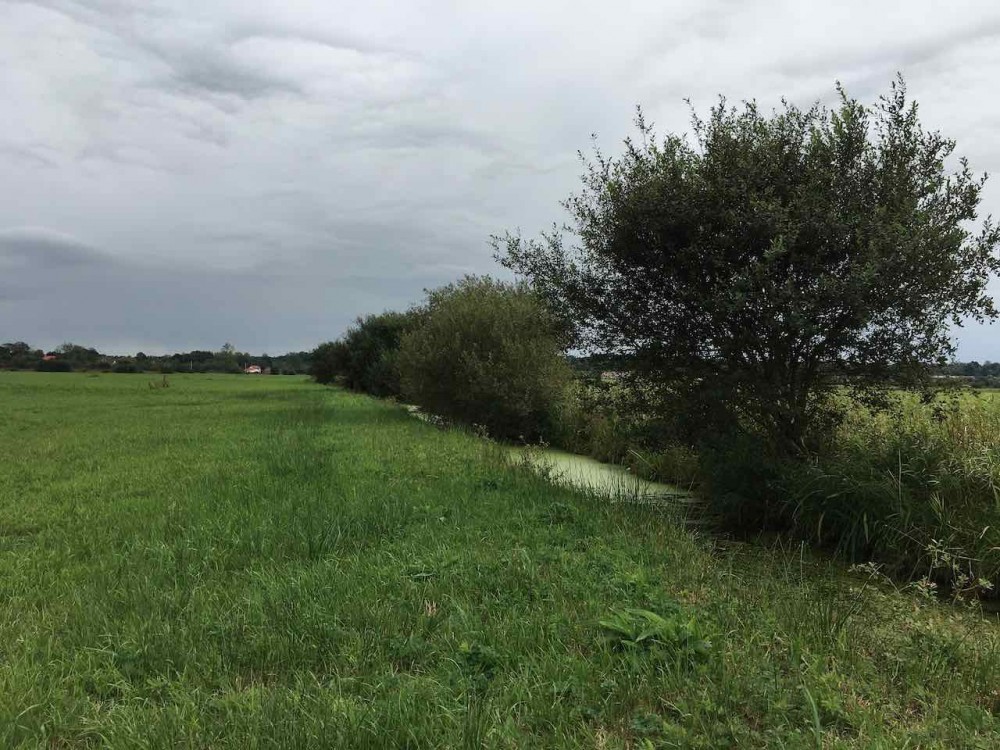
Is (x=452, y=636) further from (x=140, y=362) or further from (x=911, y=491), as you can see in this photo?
(x=140, y=362)

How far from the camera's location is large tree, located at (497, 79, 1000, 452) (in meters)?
8.10

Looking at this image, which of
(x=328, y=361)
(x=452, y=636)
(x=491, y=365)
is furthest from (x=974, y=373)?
(x=328, y=361)

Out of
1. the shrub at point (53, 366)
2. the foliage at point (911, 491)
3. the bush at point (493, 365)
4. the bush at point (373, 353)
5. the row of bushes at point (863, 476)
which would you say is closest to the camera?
the foliage at point (911, 491)

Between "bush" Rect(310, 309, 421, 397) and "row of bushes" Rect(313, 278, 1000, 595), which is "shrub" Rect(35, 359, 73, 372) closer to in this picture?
"bush" Rect(310, 309, 421, 397)

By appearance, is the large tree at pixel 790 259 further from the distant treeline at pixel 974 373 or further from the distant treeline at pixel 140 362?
the distant treeline at pixel 140 362

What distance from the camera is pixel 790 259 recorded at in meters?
8.50

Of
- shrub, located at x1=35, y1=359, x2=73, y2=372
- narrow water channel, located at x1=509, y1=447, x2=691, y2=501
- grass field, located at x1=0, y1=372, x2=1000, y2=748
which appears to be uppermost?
shrub, located at x1=35, y1=359, x2=73, y2=372

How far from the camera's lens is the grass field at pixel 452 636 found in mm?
2979

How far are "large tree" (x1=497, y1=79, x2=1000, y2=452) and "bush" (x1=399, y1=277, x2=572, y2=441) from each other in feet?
25.3

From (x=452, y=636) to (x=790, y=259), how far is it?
6.95 metres

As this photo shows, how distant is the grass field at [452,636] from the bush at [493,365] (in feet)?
36.0

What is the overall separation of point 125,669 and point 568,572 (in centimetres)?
306

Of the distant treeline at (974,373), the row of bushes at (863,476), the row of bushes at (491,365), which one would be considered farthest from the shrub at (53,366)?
the distant treeline at (974,373)

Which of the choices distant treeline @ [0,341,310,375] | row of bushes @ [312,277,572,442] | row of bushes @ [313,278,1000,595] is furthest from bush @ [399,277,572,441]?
distant treeline @ [0,341,310,375]
